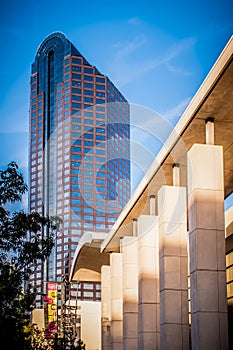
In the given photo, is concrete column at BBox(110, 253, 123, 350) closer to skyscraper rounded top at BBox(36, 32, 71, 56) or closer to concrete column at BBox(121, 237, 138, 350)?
concrete column at BBox(121, 237, 138, 350)

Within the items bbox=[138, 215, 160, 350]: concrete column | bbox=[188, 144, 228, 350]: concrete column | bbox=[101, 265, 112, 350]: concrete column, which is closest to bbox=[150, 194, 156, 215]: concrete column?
bbox=[138, 215, 160, 350]: concrete column

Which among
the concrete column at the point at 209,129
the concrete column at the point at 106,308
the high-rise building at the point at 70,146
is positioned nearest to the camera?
the concrete column at the point at 209,129

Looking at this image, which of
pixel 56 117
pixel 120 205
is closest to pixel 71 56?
pixel 56 117

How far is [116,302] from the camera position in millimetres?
54594

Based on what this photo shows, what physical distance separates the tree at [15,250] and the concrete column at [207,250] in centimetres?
616

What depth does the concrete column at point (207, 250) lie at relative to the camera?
28.9 meters

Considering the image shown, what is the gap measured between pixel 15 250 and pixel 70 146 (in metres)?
91.3

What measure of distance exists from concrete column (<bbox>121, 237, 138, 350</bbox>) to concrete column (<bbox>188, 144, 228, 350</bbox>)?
17641 millimetres

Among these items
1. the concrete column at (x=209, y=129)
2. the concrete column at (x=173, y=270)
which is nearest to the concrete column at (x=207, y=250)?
the concrete column at (x=209, y=129)

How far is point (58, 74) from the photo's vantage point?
184500 millimetres

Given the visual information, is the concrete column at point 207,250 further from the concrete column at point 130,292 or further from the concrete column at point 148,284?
the concrete column at point 130,292

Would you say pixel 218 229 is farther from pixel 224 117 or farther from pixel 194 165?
pixel 224 117

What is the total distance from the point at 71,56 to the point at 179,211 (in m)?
160

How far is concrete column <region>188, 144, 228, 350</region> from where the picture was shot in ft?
94.7
